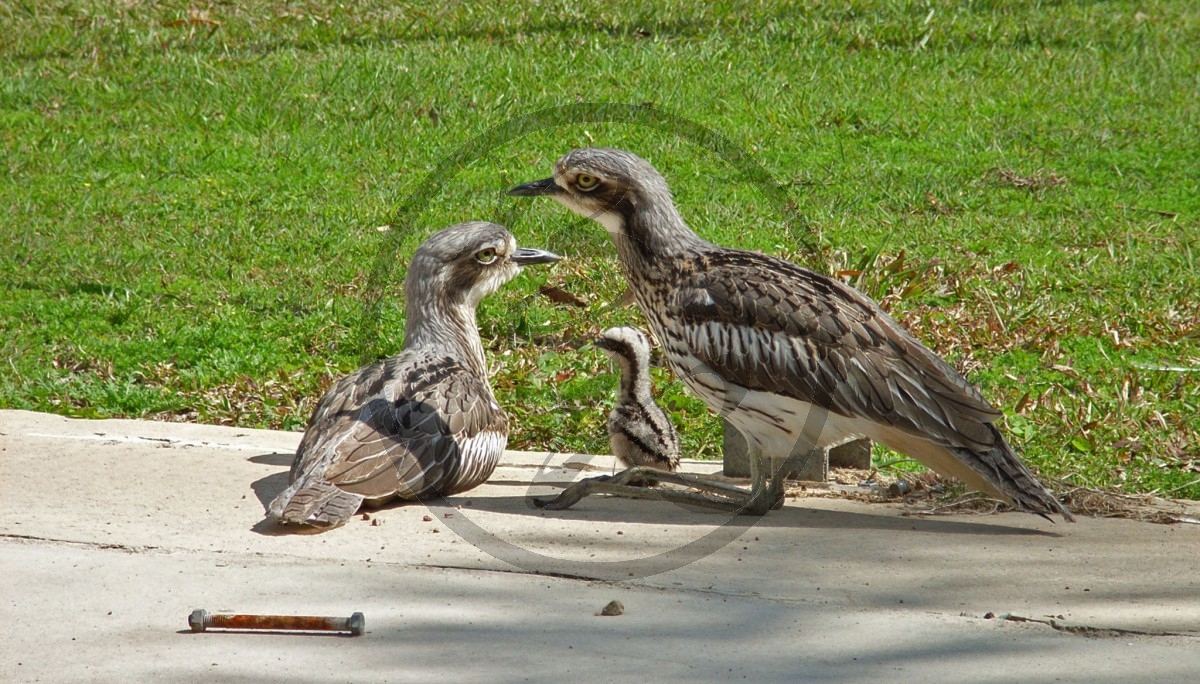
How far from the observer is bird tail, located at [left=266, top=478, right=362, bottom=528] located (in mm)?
4871

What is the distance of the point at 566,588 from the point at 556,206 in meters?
5.48

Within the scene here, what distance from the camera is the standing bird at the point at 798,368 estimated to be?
199 inches

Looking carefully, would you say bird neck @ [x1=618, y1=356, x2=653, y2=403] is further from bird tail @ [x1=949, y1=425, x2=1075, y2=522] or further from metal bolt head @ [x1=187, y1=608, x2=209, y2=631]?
metal bolt head @ [x1=187, y1=608, x2=209, y2=631]

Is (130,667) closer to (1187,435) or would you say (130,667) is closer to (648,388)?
(648,388)

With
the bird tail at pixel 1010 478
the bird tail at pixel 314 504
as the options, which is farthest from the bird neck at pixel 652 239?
the bird tail at pixel 314 504

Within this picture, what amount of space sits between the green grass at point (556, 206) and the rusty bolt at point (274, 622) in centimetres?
307

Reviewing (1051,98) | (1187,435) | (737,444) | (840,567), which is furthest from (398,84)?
(840,567)

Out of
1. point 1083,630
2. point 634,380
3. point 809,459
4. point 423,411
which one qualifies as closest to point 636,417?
point 634,380

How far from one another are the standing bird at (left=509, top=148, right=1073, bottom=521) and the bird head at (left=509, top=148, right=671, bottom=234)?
4cm

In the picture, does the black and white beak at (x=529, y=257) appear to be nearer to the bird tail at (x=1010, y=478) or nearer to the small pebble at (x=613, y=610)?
the bird tail at (x=1010, y=478)

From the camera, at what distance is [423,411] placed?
5.62 meters

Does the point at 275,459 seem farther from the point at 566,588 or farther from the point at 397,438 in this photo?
the point at 566,588

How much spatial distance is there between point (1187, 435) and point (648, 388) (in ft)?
8.39

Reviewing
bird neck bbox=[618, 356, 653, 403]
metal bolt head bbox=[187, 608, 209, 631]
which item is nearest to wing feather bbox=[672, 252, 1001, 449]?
bird neck bbox=[618, 356, 653, 403]
